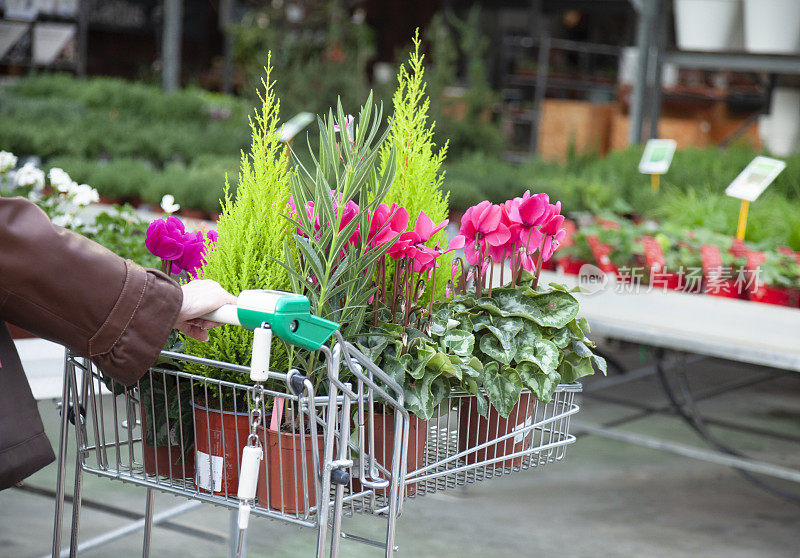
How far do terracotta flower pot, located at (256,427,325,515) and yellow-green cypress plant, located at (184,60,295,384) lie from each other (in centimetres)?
11

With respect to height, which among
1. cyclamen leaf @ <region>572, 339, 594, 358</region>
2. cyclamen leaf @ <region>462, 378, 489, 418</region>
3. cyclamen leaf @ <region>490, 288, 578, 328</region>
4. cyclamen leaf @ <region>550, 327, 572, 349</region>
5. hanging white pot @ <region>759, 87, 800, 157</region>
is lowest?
cyclamen leaf @ <region>462, 378, 489, 418</region>

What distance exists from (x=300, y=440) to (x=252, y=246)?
0.92ft

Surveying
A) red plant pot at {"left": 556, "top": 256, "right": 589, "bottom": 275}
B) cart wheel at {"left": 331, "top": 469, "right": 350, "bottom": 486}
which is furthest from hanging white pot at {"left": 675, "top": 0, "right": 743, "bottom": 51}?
cart wheel at {"left": 331, "top": 469, "right": 350, "bottom": 486}

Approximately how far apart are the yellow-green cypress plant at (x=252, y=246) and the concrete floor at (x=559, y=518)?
1.63 m

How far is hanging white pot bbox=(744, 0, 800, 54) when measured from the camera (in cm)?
437

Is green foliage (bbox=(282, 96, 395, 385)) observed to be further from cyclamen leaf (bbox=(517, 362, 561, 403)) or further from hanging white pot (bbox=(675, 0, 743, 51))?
hanging white pot (bbox=(675, 0, 743, 51))

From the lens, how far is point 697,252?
3.72m

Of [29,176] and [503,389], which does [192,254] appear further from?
[29,176]

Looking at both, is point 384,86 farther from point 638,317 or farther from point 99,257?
point 99,257

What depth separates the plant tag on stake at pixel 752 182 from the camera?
11.9 feet

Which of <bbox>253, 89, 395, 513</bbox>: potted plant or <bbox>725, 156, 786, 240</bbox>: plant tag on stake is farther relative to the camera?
<bbox>725, 156, 786, 240</bbox>: plant tag on stake

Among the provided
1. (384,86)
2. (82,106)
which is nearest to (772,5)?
(384,86)

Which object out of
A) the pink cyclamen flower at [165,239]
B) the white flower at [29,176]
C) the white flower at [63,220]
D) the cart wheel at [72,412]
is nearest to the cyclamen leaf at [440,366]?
the pink cyclamen flower at [165,239]

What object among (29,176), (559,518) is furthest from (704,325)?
(29,176)
